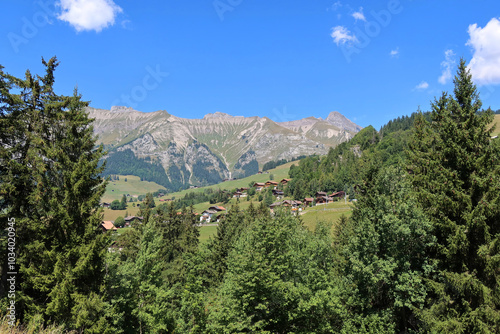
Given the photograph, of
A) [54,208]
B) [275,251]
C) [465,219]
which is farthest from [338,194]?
[54,208]

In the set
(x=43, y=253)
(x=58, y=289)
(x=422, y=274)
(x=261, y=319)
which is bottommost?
(x=261, y=319)

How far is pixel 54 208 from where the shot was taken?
15562mm

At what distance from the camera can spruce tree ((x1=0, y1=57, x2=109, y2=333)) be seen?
15234mm

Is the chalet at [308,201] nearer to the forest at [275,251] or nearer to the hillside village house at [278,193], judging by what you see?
the hillside village house at [278,193]

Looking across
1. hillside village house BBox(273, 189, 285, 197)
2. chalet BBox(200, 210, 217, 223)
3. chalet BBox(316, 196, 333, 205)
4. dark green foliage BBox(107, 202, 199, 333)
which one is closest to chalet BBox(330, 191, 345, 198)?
chalet BBox(316, 196, 333, 205)

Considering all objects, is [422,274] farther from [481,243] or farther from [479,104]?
[479,104]

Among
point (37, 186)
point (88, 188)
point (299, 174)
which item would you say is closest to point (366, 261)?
point (88, 188)

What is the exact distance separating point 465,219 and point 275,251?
1199cm

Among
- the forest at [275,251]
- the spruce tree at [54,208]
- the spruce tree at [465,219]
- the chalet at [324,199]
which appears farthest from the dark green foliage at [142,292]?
the chalet at [324,199]

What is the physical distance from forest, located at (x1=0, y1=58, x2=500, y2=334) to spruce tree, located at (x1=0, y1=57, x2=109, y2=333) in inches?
2.6

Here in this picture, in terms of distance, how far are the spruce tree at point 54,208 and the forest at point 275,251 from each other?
7cm

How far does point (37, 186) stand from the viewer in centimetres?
1587

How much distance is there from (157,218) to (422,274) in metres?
41.4

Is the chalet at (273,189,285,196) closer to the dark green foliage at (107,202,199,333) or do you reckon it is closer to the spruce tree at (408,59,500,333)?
the dark green foliage at (107,202,199,333)
